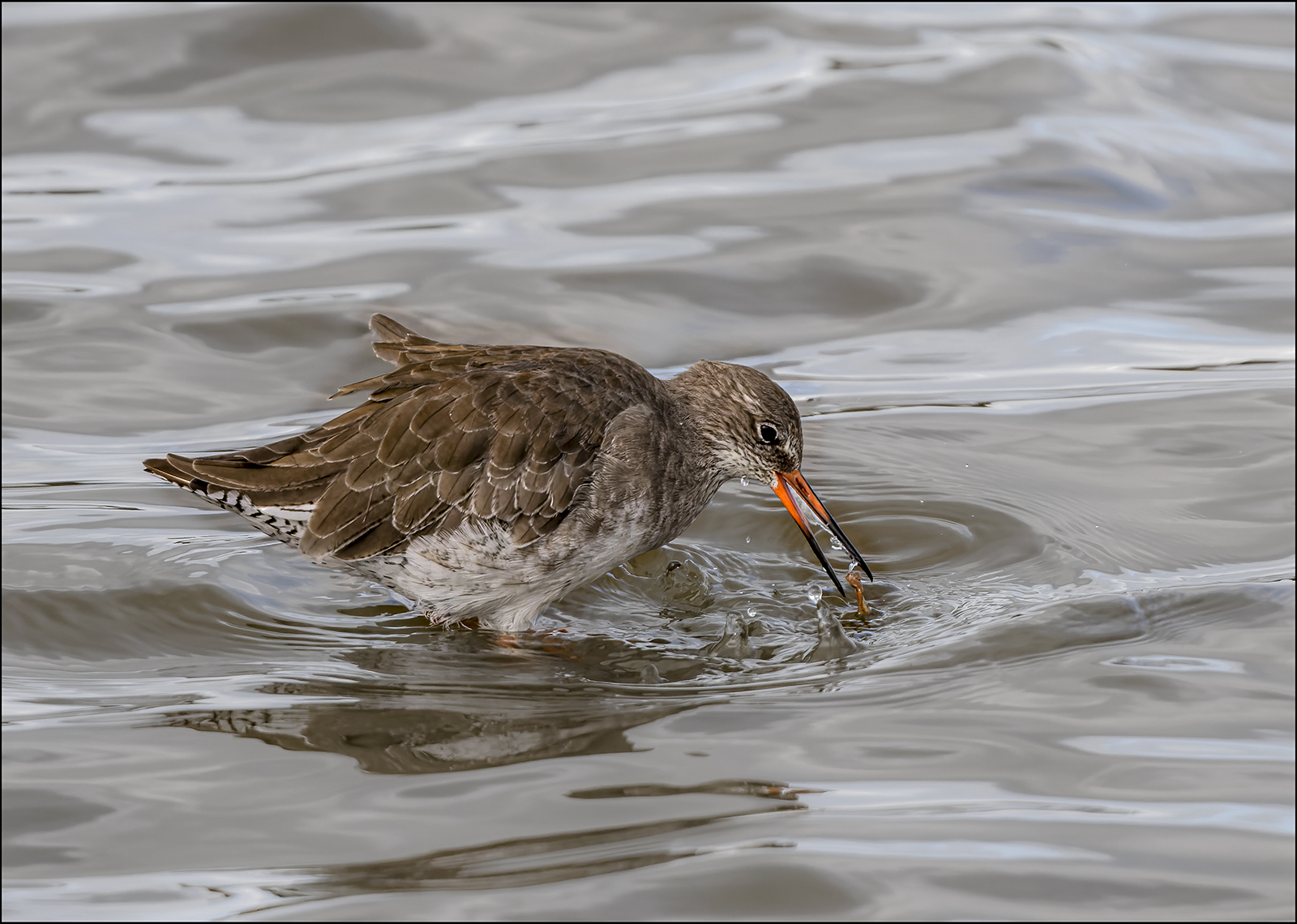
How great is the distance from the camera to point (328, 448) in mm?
7586

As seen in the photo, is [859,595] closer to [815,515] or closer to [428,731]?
[815,515]

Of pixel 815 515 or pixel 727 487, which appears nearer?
pixel 815 515

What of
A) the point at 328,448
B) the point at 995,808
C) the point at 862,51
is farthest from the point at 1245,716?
the point at 862,51

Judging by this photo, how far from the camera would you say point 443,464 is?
7.44m

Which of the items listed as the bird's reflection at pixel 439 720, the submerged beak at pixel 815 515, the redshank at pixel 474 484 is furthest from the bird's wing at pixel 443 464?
the submerged beak at pixel 815 515

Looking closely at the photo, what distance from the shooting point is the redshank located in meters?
7.37

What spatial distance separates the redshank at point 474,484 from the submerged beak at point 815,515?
0.08 ft

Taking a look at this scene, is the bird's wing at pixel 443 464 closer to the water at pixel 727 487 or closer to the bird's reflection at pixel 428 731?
the water at pixel 727 487

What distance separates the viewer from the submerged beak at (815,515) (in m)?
7.64

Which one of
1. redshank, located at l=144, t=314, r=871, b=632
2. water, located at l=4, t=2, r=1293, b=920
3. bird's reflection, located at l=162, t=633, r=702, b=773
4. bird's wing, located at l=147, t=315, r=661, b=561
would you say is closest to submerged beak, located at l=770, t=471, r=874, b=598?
redshank, located at l=144, t=314, r=871, b=632

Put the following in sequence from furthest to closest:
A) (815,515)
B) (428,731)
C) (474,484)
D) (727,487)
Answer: (727,487) → (815,515) → (474,484) → (428,731)

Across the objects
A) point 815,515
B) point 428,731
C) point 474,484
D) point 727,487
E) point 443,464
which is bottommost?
point 428,731

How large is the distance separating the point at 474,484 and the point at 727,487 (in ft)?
7.43

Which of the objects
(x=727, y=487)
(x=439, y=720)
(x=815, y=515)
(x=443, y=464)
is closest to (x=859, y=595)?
(x=815, y=515)
